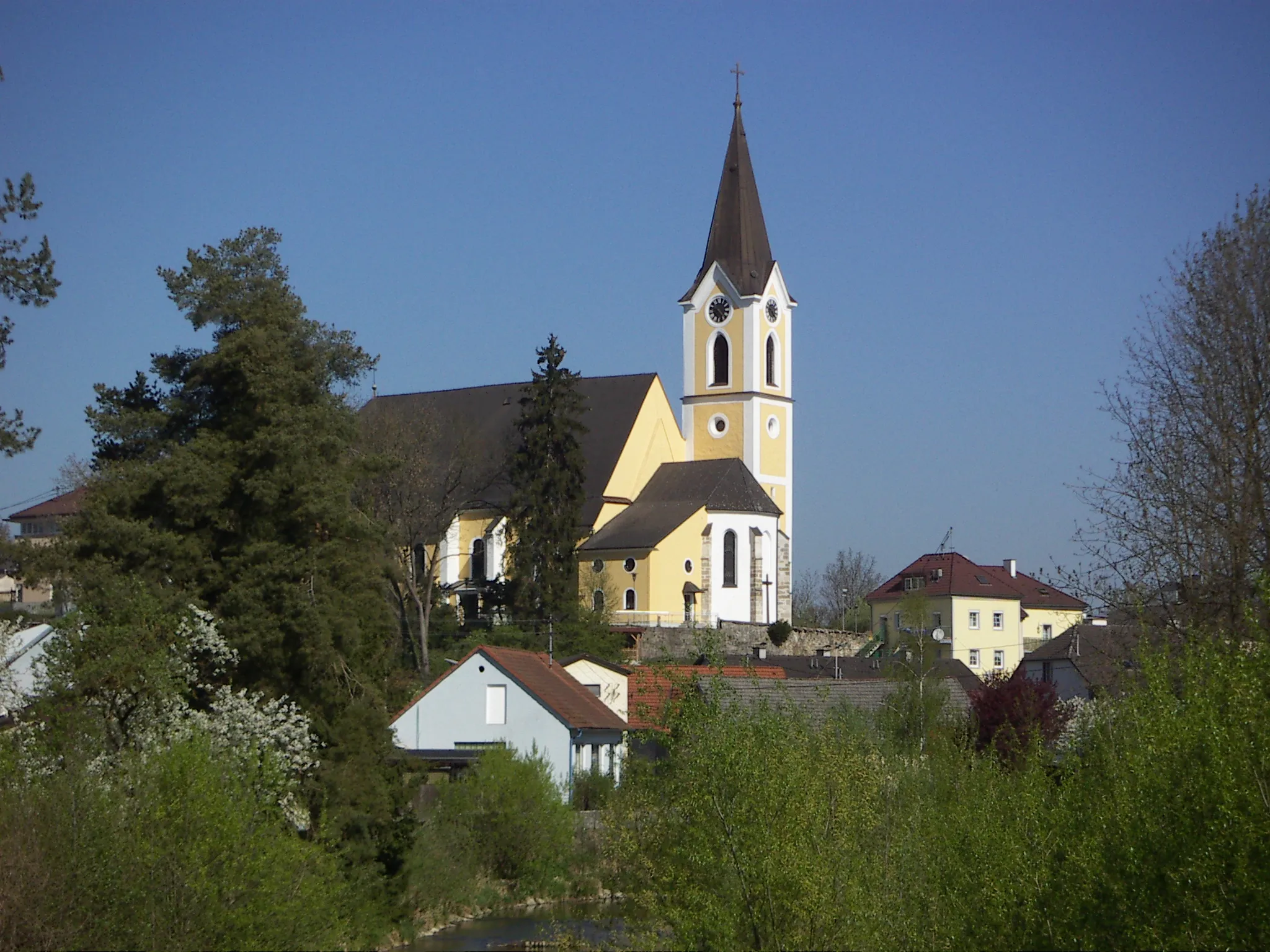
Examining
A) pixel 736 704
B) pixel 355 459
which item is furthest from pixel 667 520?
pixel 736 704

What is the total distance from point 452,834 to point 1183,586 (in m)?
18.7

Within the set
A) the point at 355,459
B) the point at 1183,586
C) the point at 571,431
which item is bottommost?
the point at 1183,586

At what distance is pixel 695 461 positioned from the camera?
71.9 meters

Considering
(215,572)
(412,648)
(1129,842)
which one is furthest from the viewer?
(412,648)

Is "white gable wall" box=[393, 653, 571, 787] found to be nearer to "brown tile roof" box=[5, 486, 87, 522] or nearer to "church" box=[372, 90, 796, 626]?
"church" box=[372, 90, 796, 626]

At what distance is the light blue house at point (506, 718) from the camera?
40.1 meters

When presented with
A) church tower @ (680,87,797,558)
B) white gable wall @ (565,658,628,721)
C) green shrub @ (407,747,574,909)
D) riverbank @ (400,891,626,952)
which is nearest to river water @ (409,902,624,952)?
riverbank @ (400,891,626,952)

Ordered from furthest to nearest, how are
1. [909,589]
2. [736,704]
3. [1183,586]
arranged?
[909,589] → [1183,586] → [736,704]

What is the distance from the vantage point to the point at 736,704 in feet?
59.5

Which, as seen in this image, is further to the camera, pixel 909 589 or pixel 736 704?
pixel 909 589

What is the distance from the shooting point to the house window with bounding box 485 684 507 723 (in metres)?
40.8

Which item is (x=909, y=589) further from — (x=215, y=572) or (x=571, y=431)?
(x=215, y=572)

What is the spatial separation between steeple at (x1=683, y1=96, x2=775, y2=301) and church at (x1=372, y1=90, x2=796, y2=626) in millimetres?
61

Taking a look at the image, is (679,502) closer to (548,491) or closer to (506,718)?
(548,491)
